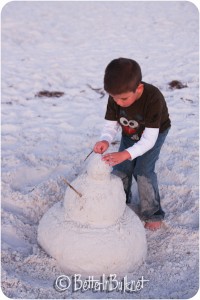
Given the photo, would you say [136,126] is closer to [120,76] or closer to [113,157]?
[113,157]

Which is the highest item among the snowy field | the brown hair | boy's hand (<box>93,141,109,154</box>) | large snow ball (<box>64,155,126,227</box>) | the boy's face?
the brown hair

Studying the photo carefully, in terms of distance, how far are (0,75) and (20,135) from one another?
4.68 feet

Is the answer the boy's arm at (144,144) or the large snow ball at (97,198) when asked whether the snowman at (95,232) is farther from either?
the boy's arm at (144,144)

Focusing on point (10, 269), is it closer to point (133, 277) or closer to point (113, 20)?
point (133, 277)

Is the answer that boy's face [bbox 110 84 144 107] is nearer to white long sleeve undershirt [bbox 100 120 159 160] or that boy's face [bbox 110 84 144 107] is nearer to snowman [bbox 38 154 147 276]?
white long sleeve undershirt [bbox 100 120 159 160]

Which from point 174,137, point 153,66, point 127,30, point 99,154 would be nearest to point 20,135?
point 174,137

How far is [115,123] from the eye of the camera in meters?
2.44

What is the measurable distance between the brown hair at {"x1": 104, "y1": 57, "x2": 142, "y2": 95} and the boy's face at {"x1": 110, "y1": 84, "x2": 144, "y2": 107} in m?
0.04

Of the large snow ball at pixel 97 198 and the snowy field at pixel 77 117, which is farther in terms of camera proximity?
the snowy field at pixel 77 117

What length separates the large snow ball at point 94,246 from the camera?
82.0 inches

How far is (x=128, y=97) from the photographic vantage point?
7.03 feet

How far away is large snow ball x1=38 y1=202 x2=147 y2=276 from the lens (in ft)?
6.84

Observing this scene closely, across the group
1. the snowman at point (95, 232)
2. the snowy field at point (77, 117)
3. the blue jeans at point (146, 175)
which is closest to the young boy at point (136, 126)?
the blue jeans at point (146, 175)

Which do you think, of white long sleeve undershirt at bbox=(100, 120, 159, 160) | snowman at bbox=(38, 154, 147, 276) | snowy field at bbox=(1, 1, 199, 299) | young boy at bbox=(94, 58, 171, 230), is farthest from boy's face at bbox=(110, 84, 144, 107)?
snowy field at bbox=(1, 1, 199, 299)
